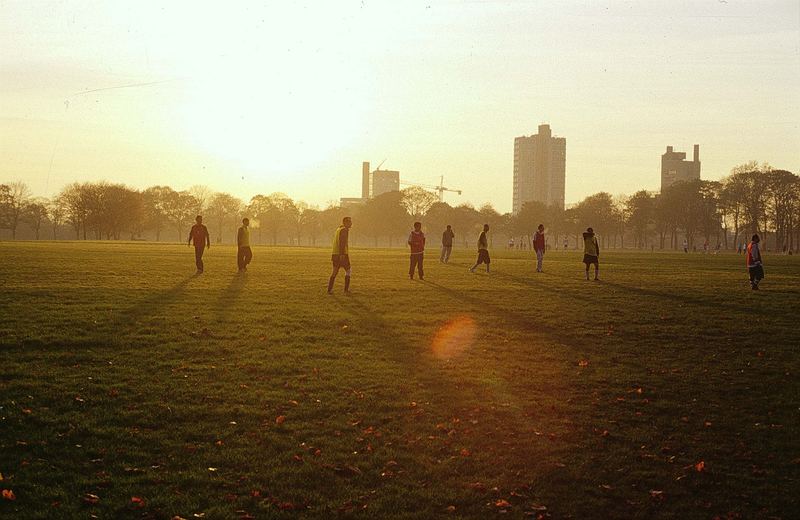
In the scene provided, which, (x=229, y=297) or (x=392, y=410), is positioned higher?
(x=229, y=297)

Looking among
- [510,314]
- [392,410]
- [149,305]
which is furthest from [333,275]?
[392,410]

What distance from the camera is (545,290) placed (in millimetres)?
27844

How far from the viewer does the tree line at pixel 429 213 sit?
114 m

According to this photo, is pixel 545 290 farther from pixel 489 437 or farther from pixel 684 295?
pixel 489 437

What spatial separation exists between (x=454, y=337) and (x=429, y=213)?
140820mm

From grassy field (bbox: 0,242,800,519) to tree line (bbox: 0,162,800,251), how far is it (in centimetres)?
10029

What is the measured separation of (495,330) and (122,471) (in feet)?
38.3

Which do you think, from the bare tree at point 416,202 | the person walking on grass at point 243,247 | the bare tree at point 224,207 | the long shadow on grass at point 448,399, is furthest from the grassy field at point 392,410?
the bare tree at point 224,207

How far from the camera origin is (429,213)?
158 metres

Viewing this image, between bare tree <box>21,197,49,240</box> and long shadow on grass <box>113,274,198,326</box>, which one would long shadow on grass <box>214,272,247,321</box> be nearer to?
long shadow on grass <box>113,274,198,326</box>

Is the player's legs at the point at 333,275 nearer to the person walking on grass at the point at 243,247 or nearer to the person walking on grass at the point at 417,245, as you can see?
the person walking on grass at the point at 417,245

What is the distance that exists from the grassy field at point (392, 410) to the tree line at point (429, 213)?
3948 inches

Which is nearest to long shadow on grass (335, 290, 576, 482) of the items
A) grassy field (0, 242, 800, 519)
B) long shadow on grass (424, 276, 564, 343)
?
grassy field (0, 242, 800, 519)

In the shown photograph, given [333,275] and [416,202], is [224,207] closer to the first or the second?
[416,202]
